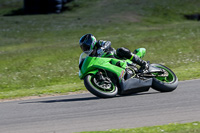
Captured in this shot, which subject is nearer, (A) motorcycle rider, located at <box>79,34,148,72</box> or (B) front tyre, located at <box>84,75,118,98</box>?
(B) front tyre, located at <box>84,75,118,98</box>

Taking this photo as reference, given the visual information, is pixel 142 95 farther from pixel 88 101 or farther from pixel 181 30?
pixel 181 30

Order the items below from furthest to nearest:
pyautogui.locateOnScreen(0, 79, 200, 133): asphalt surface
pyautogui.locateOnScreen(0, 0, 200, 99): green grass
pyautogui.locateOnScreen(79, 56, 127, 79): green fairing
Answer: pyautogui.locateOnScreen(0, 0, 200, 99): green grass < pyautogui.locateOnScreen(79, 56, 127, 79): green fairing < pyautogui.locateOnScreen(0, 79, 200, 133): asphalt surface

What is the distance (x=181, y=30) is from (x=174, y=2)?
22.9 metres

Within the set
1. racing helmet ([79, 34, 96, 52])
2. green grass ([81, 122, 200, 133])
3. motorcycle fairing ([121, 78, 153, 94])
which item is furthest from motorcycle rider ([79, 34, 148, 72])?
green grass ([81, 122, 200, 133])

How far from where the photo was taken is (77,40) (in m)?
26.7

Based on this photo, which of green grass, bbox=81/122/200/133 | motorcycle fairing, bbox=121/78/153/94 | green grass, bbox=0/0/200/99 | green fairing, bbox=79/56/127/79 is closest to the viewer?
green grass, bbox=81/122/200/133

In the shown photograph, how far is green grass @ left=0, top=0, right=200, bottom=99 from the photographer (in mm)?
15406

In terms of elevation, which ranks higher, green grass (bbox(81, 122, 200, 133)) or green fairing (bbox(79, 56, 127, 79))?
green grass (bbox(81, 122, 200, 133))

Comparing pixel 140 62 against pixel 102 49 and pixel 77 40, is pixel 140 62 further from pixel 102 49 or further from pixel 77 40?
pixel 77 40

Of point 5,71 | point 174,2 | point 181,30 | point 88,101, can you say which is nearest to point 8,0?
point 174,2

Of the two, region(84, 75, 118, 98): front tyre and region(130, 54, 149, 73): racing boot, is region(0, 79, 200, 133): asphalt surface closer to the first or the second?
region(84, 75, 118, 98): front tyre

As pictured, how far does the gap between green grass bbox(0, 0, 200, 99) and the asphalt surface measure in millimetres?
3012

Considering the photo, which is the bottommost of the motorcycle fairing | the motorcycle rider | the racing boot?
the motorcycle fairing

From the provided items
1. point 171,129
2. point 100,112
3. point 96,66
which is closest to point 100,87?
point 96,66
